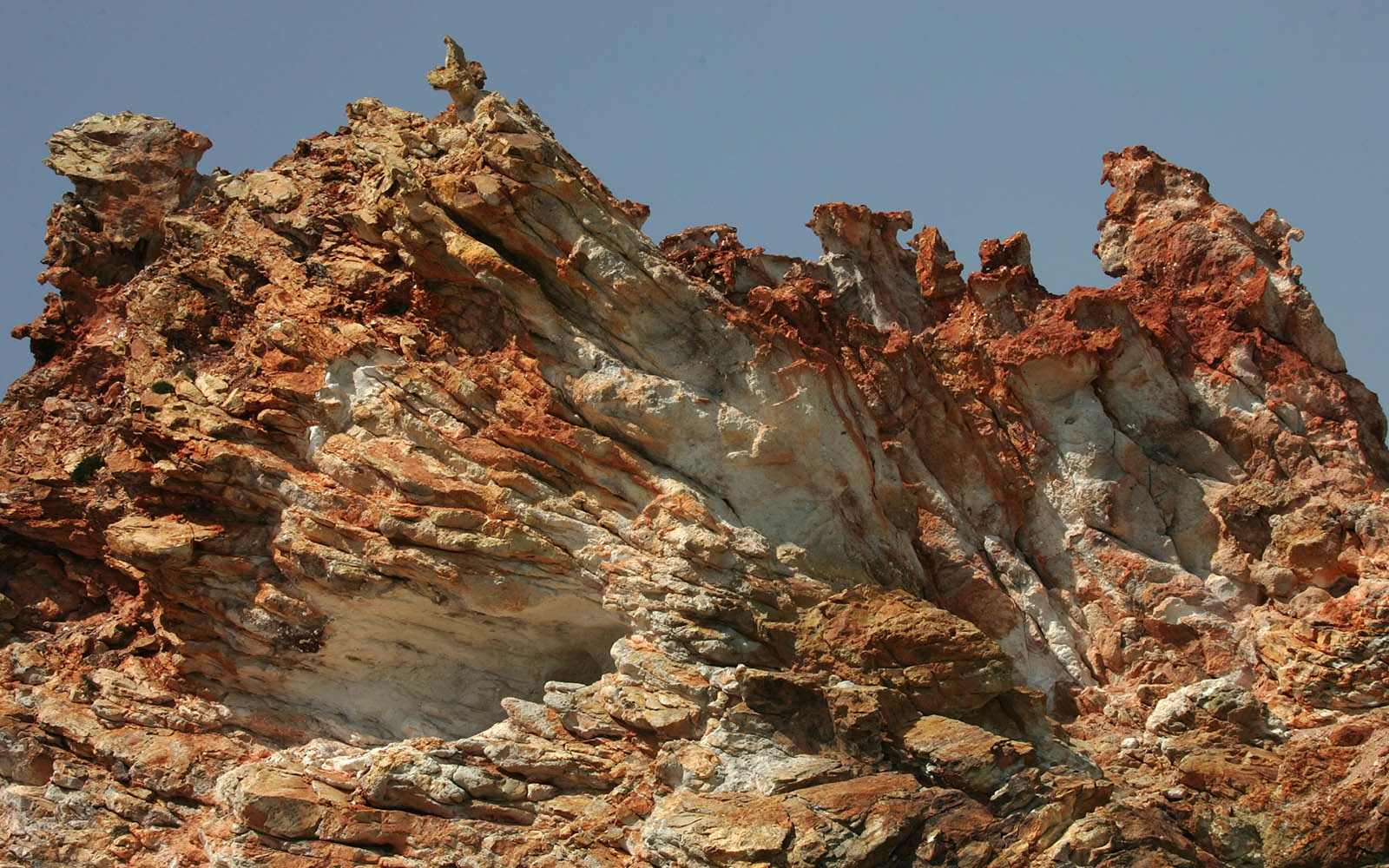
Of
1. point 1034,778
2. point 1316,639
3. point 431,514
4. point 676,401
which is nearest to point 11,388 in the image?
point 431,514

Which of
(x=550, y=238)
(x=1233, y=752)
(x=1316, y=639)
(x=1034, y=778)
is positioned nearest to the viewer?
(x=1034, y=778)

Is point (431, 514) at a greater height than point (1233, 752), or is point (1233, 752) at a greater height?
point (431, 514)

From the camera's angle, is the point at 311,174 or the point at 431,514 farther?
the point at 311,174

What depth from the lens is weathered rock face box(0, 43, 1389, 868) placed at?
19078mm

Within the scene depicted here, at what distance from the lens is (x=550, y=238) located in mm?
23906

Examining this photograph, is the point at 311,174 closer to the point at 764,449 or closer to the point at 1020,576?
the point at 764,449

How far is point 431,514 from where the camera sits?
2097 centimetres

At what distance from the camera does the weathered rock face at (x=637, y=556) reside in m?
19.1

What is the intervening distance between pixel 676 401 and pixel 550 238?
410cm

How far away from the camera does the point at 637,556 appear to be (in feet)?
68.5

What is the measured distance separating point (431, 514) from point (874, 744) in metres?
7.91

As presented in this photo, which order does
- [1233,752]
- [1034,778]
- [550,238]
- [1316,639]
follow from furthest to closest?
[550,238] → [1316,639] → [1233,752] → [1034,778]

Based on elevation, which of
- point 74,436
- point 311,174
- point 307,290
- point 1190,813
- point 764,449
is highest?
point 311,174

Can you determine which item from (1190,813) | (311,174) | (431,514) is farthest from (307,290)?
(1190,813)
